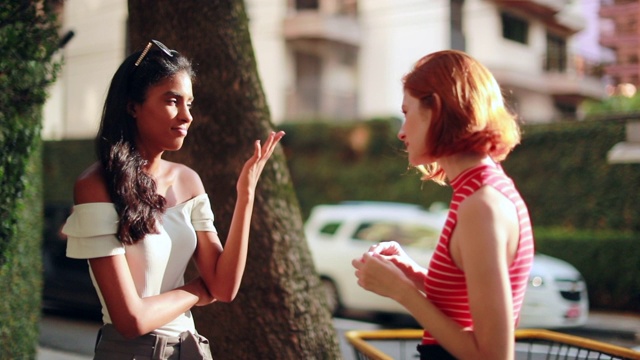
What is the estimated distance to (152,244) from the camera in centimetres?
213

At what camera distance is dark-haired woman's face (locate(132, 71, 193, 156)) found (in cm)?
220

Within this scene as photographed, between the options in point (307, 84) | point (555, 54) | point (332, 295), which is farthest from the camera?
point (555, 54)

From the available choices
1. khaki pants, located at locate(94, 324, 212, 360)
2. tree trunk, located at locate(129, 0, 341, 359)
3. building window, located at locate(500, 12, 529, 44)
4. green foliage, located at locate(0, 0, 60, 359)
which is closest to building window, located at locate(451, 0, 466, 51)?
building window, located at locate(500, 12, 529, 44)

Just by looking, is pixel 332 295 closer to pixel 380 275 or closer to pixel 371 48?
pixel 380 275

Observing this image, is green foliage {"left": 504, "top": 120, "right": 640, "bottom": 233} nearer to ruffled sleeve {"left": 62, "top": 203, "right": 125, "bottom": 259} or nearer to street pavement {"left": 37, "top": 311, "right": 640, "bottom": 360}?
street pavement {"left": 37, "top": 311, "right": 640, "bottom": 360}

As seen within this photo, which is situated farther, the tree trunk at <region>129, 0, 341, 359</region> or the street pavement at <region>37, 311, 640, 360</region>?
the street pavement at <region>37, 311, 640, 360</region>

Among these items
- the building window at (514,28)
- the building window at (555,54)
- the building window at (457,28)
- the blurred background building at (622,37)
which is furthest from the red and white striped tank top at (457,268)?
the blurred background building at (622,37)

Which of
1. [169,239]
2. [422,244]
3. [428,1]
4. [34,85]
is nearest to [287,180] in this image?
[34,85]

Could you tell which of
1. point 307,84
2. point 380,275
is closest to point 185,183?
point 380,275

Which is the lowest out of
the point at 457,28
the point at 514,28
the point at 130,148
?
the point at 130,148

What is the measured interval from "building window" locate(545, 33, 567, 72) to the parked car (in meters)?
17.7

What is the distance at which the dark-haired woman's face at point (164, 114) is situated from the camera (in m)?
2.20

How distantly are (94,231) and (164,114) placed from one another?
38 cm

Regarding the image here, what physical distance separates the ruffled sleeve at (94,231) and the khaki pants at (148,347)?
24 cm
